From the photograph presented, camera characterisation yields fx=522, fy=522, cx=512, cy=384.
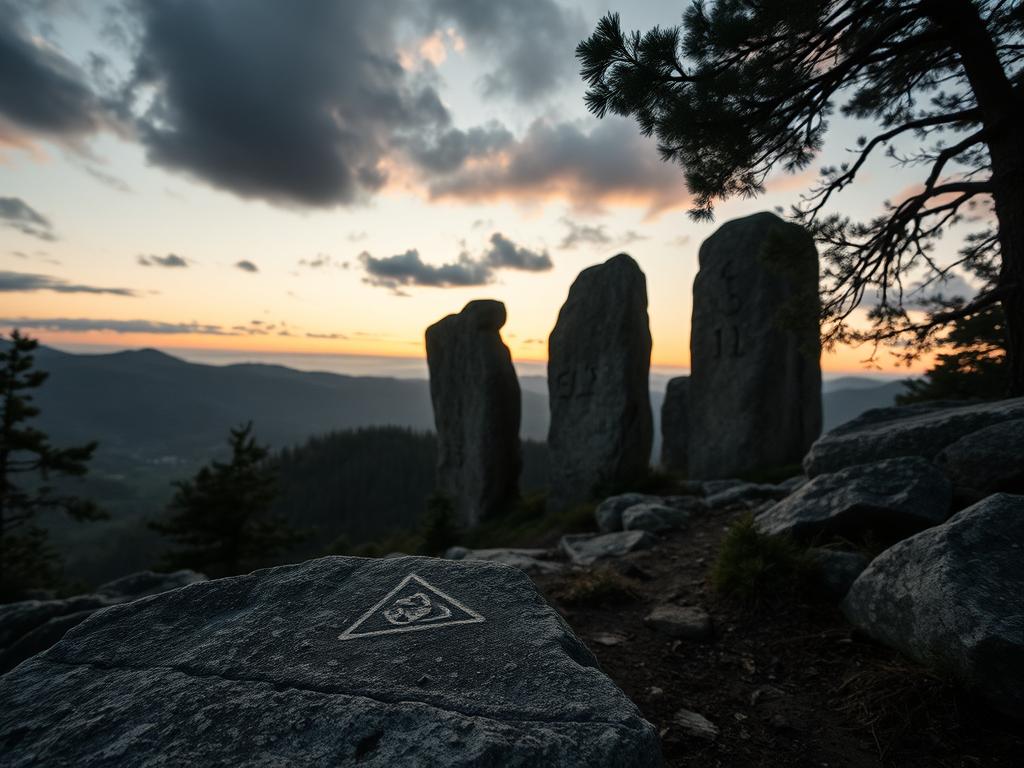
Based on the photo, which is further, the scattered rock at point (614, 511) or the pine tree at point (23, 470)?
the pine tree at point (23, 470)

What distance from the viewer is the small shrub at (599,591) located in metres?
5.21

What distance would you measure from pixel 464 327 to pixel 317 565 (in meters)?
15.8

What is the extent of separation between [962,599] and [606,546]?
4928 millimetres

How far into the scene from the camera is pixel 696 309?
14211mm

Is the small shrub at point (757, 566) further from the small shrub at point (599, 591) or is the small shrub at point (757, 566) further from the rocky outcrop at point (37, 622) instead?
the rocky outcrop at point (37, 622)

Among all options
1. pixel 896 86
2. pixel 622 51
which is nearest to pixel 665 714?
pixel 622 51

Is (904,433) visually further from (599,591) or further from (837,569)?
(599,591)

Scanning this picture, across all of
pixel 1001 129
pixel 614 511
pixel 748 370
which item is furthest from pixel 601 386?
pixel 1001 129

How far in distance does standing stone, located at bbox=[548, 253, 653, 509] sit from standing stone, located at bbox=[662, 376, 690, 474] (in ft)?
22.0

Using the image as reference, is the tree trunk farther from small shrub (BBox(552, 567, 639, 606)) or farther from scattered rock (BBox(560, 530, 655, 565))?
small shrub (BBox(552, 567, 639, 606))

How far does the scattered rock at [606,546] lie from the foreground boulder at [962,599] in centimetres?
349

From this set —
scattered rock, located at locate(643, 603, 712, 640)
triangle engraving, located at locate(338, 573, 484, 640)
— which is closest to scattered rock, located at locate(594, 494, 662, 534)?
scattered rock, located at locate(643, 603, 712, 640)

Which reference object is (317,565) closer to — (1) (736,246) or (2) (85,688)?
(2) (85,688)

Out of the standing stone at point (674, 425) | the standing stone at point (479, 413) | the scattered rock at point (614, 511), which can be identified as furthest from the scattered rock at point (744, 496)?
the standing stone at point (674, 425)
